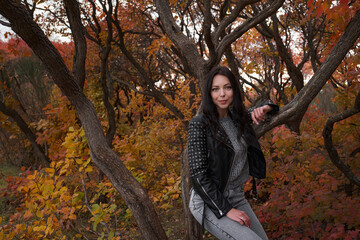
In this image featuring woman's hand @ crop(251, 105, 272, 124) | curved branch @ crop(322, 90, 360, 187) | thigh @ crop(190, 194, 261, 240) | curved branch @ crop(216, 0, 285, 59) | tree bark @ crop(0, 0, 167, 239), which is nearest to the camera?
thigh @ crop(190, 194, 261, 240)

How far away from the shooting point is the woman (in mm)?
1949

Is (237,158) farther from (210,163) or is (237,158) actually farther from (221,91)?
(221,91)

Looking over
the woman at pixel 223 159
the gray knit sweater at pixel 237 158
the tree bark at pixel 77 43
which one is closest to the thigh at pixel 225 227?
the woman at pixel 223 159

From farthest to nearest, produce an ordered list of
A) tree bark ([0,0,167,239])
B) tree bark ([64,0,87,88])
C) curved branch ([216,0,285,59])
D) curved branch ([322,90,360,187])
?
tree bark ([64,0,87,88])
curved branch ([216,0,285,59])
curved branch ([322,90,360,187])
tree bark ([0,0,167,239])

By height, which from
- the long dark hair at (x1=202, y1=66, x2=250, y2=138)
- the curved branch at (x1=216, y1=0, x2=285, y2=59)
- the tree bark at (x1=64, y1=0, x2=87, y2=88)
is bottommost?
the long dark hair at (x1=202, y1=66, x2=250, y2=138)

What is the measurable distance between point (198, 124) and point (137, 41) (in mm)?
10399

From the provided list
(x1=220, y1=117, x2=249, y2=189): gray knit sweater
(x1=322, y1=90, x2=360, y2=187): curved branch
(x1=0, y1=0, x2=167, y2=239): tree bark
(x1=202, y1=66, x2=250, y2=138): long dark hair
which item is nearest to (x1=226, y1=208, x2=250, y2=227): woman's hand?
(x1=220, y1=117, x2=249, y2=189): gray knit sweater

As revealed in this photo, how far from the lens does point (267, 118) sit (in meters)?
2.54

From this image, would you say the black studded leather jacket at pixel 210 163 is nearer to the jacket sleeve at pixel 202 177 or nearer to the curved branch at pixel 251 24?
the jacket sleeve at pixel 202 177

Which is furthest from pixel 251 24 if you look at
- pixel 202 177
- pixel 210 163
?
pixel 202 177

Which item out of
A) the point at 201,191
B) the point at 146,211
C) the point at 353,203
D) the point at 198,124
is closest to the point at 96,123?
the point at 146,211

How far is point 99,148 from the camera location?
2.83 metres

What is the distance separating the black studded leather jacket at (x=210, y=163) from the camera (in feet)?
6.38

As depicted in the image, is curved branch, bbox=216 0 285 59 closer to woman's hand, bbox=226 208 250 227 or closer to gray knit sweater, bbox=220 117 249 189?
gray knit sweater, bbox=220 117 249 189
